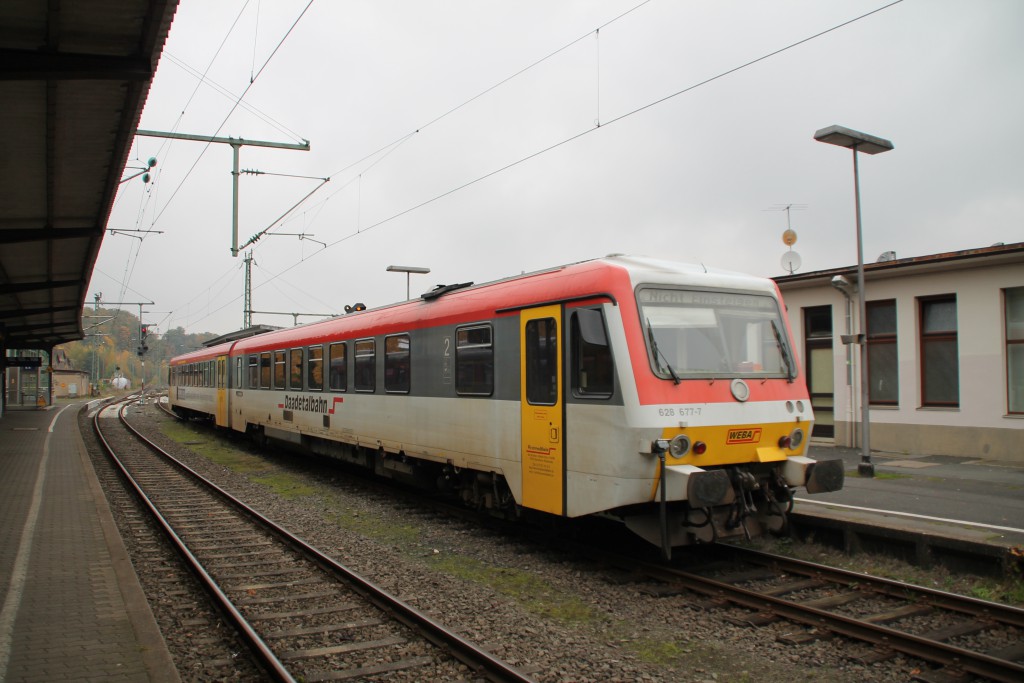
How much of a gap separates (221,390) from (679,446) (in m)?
19.1

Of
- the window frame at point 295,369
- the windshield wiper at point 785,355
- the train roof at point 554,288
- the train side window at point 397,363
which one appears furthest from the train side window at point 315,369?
the windshield wiper at point 785,355

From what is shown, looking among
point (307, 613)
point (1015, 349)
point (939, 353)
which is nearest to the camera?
point (307, 613)

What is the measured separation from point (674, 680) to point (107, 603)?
474cm

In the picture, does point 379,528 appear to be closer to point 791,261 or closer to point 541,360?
point 541,360

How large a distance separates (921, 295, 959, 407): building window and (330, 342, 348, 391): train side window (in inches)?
465

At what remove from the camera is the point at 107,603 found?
6297 mm

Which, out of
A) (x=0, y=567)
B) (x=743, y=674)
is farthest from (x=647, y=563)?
(x=0, y=567)

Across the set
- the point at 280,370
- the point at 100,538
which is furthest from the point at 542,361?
the point at 280,370

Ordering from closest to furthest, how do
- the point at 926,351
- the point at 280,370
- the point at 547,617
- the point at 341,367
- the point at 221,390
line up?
the point at 547,617 → the point at 341,367 → the point at 926,351 → the point at 280,370 → the point at 221,390

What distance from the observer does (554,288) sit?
7734 millimetres

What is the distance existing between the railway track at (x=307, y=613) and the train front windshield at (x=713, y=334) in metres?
3.10

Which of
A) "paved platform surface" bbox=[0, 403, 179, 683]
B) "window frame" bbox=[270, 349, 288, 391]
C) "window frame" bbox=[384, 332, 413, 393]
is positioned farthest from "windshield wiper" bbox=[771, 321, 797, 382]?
"window frame" bbox=[270, 349, 288, 391]

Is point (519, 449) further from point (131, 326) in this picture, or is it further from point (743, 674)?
point (131, 326)

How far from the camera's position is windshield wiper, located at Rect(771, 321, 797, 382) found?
25.8 feet
